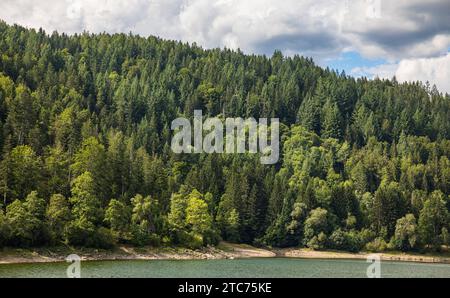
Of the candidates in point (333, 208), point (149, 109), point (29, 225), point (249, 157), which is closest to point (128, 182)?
point (29, 225)

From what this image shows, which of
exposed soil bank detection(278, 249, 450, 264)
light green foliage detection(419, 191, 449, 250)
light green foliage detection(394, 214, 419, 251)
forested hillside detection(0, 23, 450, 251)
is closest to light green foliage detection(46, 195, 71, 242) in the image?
forested hillside detection(0, 23, 450, 251)

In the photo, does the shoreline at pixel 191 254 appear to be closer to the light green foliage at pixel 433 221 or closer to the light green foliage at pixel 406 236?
the light green foliage at pixel 406 236

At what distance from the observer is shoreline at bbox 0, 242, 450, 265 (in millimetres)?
78688

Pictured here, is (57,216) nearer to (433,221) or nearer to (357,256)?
(357,256)

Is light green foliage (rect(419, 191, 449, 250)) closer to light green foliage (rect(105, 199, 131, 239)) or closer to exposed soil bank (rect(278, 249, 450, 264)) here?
A: exposed soil bank (rect(278, 249, 450, 264))

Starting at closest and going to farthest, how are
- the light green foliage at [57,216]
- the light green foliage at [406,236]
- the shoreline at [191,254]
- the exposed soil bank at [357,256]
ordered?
the shoreline at [191,254], the light green foliage at [57,216], the exposed soil bank at [357,256], the light green foliage at [406,236]

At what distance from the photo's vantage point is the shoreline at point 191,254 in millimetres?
78688

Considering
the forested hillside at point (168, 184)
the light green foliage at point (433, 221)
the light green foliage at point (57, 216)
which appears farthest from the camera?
the light green foliage at point (433, 221)

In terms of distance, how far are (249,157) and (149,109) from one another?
43.5 meters

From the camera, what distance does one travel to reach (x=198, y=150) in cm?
16062

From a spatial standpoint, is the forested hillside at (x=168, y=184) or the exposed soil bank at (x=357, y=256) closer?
the forested hillside at (x=168, y=184)

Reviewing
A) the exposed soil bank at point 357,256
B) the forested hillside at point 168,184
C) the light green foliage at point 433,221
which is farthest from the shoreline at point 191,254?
the light green foliage at point 433,221

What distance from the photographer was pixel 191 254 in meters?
100
